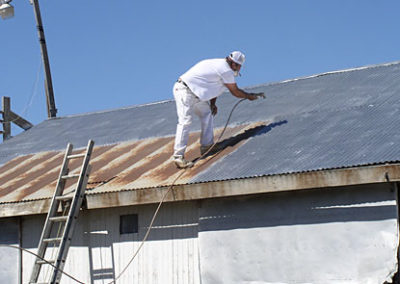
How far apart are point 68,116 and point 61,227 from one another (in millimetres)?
6127

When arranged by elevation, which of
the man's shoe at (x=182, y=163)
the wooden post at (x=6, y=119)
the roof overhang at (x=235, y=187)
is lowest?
the roof overhang at (x=235, y=187)

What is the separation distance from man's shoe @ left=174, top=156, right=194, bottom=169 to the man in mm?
130

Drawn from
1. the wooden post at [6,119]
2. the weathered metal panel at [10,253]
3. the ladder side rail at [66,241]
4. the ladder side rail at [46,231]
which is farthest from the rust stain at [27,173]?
the wooden post at [6,119]

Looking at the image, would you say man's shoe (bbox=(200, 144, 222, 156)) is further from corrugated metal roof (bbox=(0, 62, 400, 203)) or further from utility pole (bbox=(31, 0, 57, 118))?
utility pole (bbox=(31, 0, 57, 118))

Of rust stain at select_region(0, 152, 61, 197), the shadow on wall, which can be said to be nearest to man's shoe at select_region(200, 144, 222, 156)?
the shadow on wall

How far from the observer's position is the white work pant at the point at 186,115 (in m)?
11.0

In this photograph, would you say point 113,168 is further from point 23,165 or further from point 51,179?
point 23,165

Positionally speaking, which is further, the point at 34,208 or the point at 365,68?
the point at 365,68

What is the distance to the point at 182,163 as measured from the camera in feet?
35.3

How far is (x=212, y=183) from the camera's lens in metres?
9.76

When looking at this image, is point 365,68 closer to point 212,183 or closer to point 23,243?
point 212,183

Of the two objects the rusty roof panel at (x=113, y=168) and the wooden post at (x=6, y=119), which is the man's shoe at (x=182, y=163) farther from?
the wooden post at (x=6, y=119)

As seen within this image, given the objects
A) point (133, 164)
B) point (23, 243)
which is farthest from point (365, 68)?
point (23, 243)

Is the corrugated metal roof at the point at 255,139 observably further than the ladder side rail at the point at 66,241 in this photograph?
No
